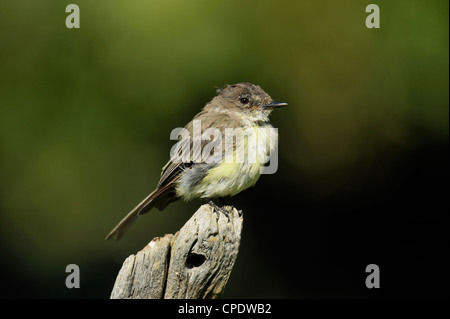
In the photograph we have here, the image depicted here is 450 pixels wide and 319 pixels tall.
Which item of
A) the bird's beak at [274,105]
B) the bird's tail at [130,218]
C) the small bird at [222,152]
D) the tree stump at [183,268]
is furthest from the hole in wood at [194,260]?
the bird's beak at [274,105]

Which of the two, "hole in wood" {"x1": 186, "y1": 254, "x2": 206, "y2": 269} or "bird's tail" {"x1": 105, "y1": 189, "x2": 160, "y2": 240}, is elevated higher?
"bird's tail" {"x1": 105, "y1": 189, "x2": 160, "y2": 240}

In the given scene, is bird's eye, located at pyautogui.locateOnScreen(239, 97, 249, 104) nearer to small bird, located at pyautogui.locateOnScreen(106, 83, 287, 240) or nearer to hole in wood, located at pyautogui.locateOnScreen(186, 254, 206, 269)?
small bird, located at pyautogui.locateOnScreen(106, 83, 287, 240)

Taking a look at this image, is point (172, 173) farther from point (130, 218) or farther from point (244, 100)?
point (244, 100)

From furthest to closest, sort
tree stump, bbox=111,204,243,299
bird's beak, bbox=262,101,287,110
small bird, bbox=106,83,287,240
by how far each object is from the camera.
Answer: bird's beak, bbox=262,101,287,110 < small bird, bbox=106,83,287,240 < tree stump, bbox=111,204,243,299

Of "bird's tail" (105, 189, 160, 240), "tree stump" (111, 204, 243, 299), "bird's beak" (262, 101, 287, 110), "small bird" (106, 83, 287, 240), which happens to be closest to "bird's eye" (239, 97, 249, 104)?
"small bird" (106, 83, 287, 240)

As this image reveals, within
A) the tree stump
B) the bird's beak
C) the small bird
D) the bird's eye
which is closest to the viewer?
the tree stump

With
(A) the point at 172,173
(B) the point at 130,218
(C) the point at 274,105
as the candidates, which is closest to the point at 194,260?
(A) the point at 172,173
